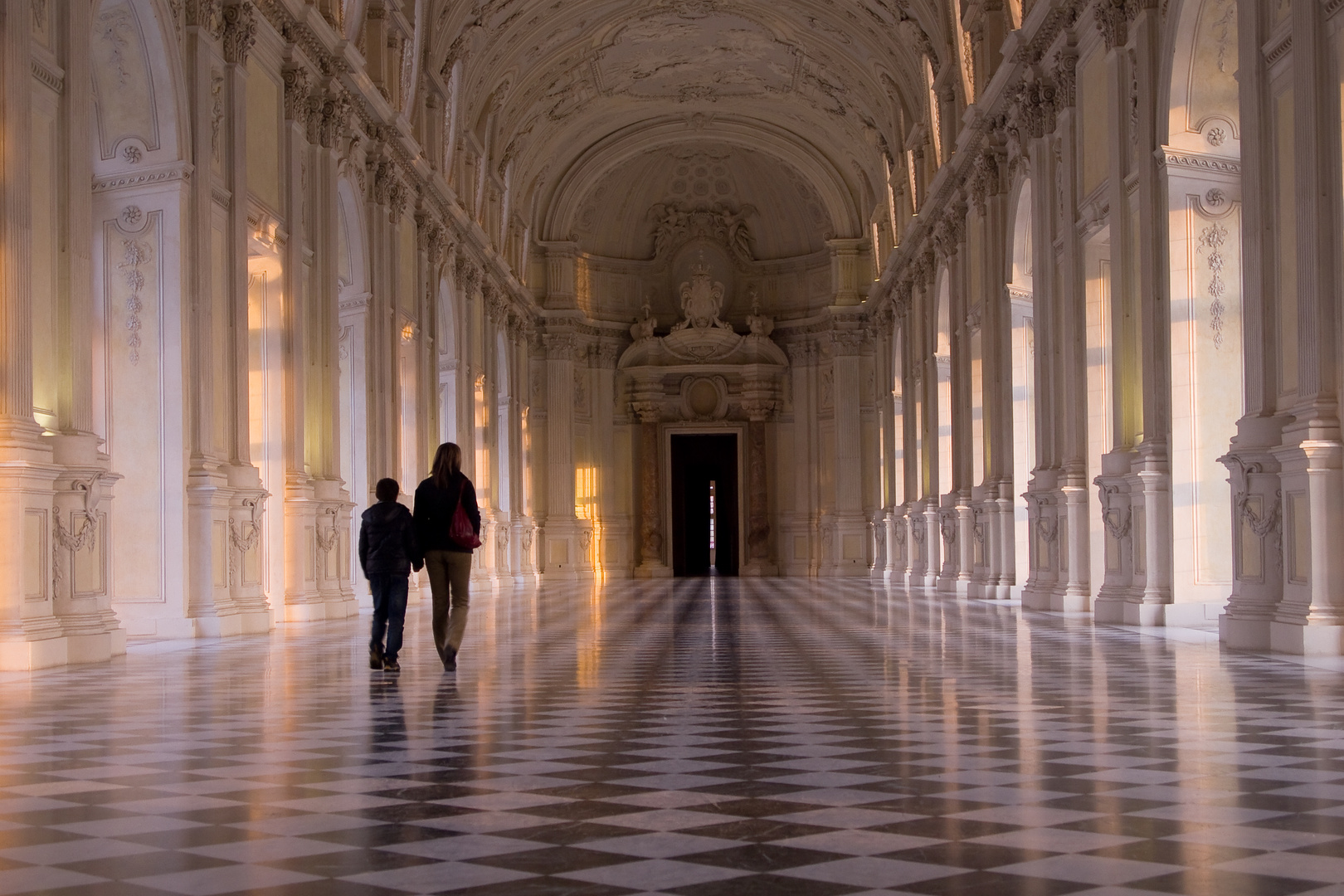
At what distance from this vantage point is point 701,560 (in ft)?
159

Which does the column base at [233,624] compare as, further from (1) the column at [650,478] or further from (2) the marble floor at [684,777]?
(1) the column at [650,478]

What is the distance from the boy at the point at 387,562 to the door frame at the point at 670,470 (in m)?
31.7

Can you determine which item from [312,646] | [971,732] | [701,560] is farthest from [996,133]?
[701,560]

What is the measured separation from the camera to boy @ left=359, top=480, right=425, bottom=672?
10078 millimetres

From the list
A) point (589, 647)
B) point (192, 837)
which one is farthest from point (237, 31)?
point (192, 837)

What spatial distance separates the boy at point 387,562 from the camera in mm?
10078

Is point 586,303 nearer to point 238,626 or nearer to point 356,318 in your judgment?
point 356,318

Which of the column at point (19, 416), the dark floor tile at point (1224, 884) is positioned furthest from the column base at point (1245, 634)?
the column at point (19, 416)

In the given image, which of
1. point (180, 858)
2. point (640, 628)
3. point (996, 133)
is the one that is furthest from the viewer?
point (996, 133)

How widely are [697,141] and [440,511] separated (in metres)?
31.9

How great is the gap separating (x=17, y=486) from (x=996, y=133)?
1552 centimetres

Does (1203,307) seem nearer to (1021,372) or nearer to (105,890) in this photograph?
(1021,372)

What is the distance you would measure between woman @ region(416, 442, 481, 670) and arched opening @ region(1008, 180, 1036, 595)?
12859 millimetres

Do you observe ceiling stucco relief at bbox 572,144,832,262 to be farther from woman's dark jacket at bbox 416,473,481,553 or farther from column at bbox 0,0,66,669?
woman's dark jacket at bbox 416,473,481,553
